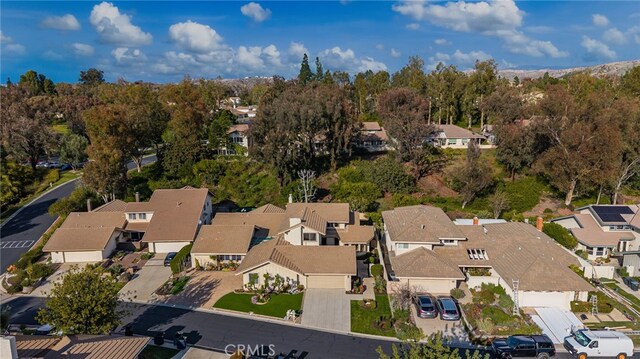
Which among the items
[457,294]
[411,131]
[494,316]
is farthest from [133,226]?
[411,131]

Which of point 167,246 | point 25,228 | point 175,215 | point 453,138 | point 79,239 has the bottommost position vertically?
point 25,228

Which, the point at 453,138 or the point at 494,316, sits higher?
the point at 453,138

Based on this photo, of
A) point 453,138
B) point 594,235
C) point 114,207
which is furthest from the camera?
point 453,138

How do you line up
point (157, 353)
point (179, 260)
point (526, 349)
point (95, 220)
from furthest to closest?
point (95, 220)
point (179, 260)
point (157, 353)
point (526, 349)

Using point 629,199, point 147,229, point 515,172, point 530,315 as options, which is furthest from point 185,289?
point 629,199

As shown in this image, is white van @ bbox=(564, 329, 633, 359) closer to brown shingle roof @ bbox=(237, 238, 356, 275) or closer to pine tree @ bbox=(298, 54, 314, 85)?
brown shingle roof @ bbox=(237, 238, 356, 275)

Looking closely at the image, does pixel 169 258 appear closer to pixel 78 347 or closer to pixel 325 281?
pixel 325 281

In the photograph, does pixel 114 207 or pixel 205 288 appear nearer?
pixel 205 288

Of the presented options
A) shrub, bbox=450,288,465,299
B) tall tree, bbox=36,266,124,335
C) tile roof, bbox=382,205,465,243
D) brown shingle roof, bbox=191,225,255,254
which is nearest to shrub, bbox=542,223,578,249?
tile roof, bbox=382,205,465,243
